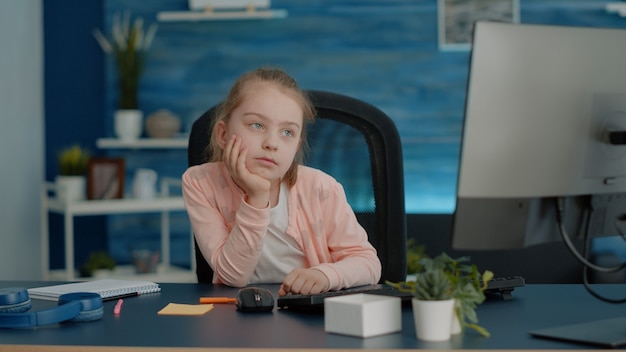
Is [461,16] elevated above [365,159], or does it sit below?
above

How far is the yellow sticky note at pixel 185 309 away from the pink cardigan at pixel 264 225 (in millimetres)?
295

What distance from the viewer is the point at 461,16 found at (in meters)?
4.50

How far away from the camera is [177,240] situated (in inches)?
183

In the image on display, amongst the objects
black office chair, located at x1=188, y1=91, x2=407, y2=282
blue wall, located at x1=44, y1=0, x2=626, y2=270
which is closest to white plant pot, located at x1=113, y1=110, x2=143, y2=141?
blue wall, located at x1=44, y1=0, x2=626, y2=270

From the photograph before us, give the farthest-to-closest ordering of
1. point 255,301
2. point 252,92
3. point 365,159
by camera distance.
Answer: point 365,159
point 252,92
point 255,301

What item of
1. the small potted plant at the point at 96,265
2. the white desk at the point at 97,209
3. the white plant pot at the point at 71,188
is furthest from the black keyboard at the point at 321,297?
the small potted plant at the point at 96,265

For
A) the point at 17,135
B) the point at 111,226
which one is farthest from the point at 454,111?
the point at 17,135

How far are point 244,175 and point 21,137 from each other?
3.04 meters

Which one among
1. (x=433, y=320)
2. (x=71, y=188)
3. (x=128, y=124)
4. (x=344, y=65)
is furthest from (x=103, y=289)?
(x=344, y=65)

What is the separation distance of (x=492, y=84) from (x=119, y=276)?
133 inches

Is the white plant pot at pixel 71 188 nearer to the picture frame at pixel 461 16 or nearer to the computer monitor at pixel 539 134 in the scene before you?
the picture frame at pixel 461 16

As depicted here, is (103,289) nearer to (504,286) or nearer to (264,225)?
(264,225)

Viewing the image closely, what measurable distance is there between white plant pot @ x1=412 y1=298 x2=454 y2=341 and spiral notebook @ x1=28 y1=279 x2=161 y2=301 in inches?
24.1

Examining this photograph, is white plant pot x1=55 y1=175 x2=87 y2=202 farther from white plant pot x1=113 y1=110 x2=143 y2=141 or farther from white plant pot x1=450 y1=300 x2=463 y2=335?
white plant pot x1=450 y1=300 x2=463 y2=335
